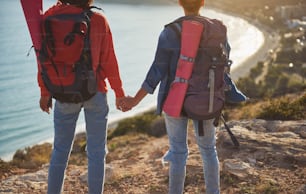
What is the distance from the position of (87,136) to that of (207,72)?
0.84 meters

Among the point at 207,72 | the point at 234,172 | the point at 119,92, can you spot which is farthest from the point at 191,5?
the point at 234,172

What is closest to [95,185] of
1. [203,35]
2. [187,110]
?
[187,110]

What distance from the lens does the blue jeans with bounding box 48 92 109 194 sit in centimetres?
269

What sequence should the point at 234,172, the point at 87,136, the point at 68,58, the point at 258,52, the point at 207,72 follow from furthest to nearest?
the point at 258,52, the point at 234,172, the point at 87,136, the point at 207,72, the point at 68,58

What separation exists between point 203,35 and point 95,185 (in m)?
1.18

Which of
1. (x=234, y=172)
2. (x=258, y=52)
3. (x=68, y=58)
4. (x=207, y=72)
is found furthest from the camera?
(x=258, y=52)

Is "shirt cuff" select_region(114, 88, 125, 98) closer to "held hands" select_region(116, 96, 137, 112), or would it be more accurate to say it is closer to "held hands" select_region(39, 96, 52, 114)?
"held hands" select_region(116, 96, 137, 112)

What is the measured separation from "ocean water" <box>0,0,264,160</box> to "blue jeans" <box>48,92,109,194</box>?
14.1 metres

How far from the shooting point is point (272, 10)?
258ft

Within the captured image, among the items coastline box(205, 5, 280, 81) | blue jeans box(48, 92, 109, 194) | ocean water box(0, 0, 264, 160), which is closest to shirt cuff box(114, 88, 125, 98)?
blue jeans box(48, 92, 109, 194)

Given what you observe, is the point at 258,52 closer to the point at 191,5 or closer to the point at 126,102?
the point at 126,102

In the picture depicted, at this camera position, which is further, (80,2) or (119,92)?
(119,92)

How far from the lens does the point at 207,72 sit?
8.75ft

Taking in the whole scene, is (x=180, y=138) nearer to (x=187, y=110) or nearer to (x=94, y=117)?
(x=187, y=110)
